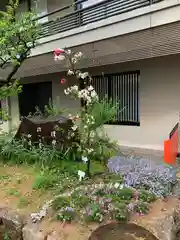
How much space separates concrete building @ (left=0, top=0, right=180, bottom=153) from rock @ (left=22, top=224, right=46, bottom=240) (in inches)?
185

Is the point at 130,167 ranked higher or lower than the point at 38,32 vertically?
lower

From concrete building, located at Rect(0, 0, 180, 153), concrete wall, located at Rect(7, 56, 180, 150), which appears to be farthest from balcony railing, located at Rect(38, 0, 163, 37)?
concrete wall, located at Rect(7, 56, 180, 150)

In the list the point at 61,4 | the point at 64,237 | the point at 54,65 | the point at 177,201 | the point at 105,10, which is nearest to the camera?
the point at 64,237

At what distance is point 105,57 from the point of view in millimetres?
7887

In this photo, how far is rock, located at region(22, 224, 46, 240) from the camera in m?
3.59

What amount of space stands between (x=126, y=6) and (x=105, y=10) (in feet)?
2.60

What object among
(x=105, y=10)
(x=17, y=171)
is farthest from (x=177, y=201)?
(x=105, y=10)

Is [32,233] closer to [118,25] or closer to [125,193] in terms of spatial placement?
[125,193]

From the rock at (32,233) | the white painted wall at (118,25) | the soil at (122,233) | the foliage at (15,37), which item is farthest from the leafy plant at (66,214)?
the white painted wall at (118,25)

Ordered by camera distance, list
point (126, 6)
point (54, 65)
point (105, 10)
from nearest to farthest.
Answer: point (126, 6)
point (105, 10)
point (54, 65)

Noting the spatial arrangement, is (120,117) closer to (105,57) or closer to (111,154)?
(105,57)

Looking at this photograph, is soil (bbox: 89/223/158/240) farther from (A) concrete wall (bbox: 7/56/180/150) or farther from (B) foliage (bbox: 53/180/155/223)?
(A) concrete wall (bbox: 7/56/180/150)

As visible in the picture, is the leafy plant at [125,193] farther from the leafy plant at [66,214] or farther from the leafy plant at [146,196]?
the leafy plant at [66,214]

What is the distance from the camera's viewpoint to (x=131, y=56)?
7.22 metres
